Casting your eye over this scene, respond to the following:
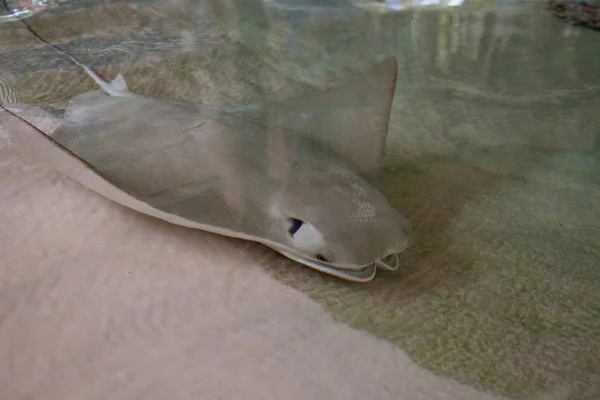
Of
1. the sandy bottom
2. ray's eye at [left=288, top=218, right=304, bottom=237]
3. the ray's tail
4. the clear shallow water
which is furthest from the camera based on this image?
the ray's tail

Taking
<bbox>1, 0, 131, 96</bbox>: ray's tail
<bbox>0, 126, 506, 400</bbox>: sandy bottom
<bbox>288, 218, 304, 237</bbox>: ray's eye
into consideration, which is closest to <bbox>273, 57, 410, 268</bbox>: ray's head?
<bbox>288, 218, 304, 237</bbox>: ray's eye

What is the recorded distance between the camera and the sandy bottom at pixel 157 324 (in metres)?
0.89

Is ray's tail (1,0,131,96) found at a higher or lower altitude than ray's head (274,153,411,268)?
higher

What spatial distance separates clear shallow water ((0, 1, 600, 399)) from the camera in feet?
3.48

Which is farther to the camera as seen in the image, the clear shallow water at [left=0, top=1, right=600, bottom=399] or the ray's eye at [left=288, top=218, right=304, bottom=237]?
the ray's eye at [left=288, top=218, right=304, bottom=237]

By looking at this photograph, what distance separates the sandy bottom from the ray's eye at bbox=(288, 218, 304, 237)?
0.10 m

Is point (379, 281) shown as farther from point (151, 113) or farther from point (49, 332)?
point (151, 113)

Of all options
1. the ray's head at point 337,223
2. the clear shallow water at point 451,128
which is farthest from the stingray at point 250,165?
the clear shallow water at point 451,128

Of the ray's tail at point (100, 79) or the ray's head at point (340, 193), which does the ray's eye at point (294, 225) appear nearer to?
the ray's head at point (340, 193)

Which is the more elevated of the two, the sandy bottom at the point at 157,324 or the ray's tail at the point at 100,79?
the ray's tail at the point at 100,79

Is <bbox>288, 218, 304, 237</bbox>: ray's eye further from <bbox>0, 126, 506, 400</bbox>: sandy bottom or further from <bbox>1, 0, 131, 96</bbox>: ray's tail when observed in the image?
<bbox>1, 0, 131, 96</bbox>: ray's tail

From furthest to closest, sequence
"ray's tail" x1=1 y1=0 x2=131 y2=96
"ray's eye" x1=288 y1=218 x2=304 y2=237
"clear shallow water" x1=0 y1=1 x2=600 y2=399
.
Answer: "ray's tail" x1=1 y1=0 x2=131 y2=96 < "ray's eye" x1=288 y1=218 x2=304 y2=237 < "clear shallow water" x1=0 y1=1 x2=600 y2=399

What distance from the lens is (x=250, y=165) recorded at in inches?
52.2

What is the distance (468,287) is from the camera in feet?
3.86
